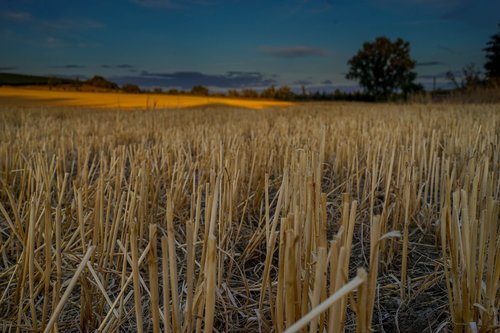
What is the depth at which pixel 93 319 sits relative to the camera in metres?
1.29

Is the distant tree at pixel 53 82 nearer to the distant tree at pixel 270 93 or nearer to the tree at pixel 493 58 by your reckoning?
the distant tree at pixel 270 93

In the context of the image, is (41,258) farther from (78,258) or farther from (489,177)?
(489,177)

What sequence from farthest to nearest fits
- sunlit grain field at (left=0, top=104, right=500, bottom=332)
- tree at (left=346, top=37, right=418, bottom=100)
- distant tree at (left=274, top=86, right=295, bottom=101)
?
1. tree at (left=346, top=37, right=418, bottom=100)
2. distant tree at (left=274, top=86, right=295, bottom=101)
3. sunlit grain field at (left=0, top=104, right=500, bottom=332)

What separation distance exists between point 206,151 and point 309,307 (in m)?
2.05

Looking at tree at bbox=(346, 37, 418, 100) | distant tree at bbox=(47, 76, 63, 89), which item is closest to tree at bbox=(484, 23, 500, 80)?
tree at bbox=(346, 37, 418, 100)

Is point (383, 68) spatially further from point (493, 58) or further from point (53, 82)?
point (53, 82)

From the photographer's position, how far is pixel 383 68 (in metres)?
41.6

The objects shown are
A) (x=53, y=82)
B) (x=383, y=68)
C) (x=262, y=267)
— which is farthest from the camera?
(x=383, y=68)

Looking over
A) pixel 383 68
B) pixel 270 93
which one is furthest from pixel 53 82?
pixel 383 68

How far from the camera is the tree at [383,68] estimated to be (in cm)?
4094

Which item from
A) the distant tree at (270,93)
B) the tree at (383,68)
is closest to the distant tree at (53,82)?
the distant tree at (270,93)

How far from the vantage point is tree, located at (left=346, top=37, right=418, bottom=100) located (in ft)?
134

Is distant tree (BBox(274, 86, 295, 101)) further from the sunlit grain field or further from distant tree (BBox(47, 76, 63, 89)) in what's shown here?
the sunlit grain field

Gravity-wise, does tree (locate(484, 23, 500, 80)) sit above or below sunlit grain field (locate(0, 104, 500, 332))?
above
